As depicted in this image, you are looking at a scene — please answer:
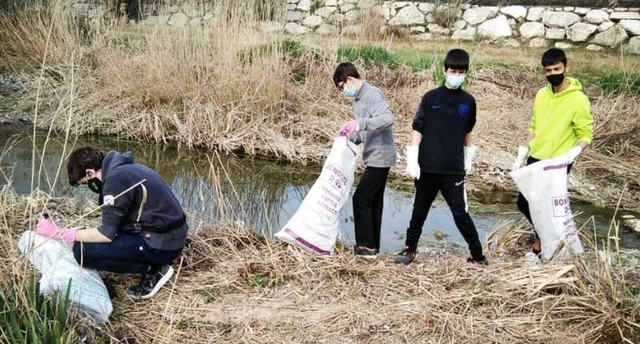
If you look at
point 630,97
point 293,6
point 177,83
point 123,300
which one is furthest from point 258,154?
point 293,6

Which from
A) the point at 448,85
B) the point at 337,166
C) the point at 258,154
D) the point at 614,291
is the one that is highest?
the point at 448,85

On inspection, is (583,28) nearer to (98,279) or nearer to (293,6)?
(293,6)

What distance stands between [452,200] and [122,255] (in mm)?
1922

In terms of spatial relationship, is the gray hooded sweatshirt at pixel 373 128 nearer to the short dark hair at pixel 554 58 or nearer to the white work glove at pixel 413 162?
the white work glove at pixel 413 162

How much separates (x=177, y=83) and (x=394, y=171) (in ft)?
9.31

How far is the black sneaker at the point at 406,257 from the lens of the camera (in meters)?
4.07

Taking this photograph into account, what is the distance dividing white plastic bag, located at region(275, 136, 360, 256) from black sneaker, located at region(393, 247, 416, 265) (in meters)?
0.45

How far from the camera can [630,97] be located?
26.2 feet

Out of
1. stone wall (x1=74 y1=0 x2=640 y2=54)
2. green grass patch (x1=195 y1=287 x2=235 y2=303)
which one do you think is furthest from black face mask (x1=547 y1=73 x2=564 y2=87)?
stone wall (x1=74 y1=0 x2=640 y2=54)

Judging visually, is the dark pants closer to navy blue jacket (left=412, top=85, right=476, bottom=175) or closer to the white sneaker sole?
the white sneaker sole

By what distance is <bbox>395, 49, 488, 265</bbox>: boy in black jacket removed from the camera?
3783 millimetres

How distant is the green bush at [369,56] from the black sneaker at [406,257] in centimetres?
533

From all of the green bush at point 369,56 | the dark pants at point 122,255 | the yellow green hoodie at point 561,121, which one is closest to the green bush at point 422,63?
the green bush at point 369,56

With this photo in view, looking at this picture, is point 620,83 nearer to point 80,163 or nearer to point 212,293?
point 212,293
